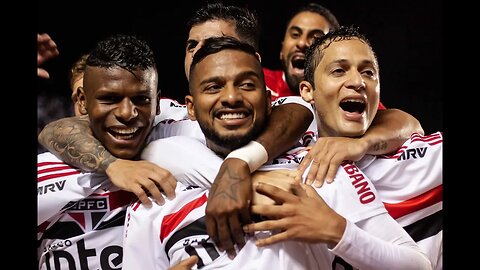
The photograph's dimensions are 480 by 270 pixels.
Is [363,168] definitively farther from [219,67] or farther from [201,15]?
[201,15]

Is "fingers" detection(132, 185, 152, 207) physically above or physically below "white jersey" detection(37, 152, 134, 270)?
above

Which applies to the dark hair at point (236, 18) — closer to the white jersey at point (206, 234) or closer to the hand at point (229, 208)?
the white jersey at point (206, 234)

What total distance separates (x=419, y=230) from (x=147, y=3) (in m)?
1.60

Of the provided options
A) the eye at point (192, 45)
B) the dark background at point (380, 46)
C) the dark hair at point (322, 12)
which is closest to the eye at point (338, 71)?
the eye at point (192, 45)

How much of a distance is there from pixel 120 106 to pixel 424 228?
81 cm

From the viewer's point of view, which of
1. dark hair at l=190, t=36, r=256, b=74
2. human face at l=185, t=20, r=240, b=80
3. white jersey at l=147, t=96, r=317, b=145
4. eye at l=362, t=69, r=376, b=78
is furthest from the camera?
human face at l=185, t=20, r=240, b=80

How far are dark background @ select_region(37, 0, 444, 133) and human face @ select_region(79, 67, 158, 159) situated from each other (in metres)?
1.05

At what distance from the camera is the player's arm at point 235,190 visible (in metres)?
1.36

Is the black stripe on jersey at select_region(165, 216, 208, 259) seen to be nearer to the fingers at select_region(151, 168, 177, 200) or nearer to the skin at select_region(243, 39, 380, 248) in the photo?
the fingers at select_region(151, 168, 177, 200)

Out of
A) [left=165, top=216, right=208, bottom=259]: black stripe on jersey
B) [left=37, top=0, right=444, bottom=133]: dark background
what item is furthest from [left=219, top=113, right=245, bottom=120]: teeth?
[left=37, top=0, right=444, bottom=133]: dark background

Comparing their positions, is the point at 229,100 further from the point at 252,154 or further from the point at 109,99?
the point at 109,99

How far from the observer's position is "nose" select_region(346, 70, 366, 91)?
1601mm

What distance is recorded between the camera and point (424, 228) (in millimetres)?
1643

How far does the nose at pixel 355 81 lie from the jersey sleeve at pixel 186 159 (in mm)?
367
